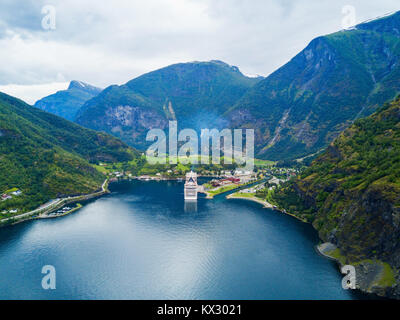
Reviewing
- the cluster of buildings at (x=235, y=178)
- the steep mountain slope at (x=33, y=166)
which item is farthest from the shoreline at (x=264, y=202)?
the steep mountain slope at (x=33, y=166)

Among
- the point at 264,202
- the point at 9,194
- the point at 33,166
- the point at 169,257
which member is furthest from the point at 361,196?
the point at 33,166

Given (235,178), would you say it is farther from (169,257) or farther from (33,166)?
(33,166)

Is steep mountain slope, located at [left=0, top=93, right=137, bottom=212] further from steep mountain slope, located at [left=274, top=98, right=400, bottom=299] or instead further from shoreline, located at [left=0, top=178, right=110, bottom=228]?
steep mountain slope, located at [left=274, top=98, right=400, bottom=299]

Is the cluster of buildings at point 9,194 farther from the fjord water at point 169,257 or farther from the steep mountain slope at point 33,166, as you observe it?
the fjord water at point 169,257

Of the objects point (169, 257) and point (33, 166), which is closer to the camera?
point (169, 257)

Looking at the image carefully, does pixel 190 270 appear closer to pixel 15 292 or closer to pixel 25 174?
pixel 15 292
